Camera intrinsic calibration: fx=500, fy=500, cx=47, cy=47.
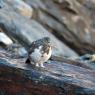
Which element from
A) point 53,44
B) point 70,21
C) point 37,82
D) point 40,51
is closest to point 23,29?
point 70,21

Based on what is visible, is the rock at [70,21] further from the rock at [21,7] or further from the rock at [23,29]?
the rock at [23,29]

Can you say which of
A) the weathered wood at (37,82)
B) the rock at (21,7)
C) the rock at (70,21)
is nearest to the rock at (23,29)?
the rock at (21,7)

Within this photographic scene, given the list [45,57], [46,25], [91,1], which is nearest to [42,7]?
[46,25]

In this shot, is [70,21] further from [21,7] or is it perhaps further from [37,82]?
[37,82]

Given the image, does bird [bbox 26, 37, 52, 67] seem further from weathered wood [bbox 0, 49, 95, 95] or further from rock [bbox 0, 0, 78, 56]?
rock [bbox 0, 0, 78, 56]

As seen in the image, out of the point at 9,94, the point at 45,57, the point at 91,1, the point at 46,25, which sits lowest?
the point at 9,94

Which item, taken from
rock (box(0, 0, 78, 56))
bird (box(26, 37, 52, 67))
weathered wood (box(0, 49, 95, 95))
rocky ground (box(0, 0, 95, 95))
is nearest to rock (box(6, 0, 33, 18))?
rocky ground (box(0, 0, 95, 95))

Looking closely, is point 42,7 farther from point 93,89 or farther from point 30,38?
point 93,89

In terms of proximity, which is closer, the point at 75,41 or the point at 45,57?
the point at 45,57
